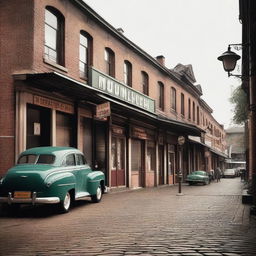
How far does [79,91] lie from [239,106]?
2128 cm

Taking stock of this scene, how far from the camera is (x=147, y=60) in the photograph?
2467cm

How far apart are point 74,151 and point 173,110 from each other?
19.2 meters

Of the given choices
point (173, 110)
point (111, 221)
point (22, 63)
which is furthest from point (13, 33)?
point (173, 110)

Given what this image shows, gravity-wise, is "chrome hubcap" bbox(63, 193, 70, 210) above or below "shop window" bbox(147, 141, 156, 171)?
below

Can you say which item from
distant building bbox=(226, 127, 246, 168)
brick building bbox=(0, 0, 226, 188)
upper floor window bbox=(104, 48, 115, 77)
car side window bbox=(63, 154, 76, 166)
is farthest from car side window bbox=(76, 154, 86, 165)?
distant building bbox=(226, 127, 246, 168)

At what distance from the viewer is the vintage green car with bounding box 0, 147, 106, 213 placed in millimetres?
9852

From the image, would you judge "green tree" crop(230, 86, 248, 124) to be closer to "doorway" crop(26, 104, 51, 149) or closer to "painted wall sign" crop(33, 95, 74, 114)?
"painted wall sign" crop(33, 95, 74, 114)

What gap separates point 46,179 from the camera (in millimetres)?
9859

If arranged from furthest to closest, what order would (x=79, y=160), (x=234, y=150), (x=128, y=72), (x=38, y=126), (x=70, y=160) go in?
(x=234, y=150) → (x=128, y=72) → (x=38, y=126) → (x=79, y=160) → (x=70, y=160)

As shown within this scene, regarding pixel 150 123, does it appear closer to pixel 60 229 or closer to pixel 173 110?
pixel 173 110

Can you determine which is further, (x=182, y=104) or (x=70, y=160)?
(x=182, y=104)

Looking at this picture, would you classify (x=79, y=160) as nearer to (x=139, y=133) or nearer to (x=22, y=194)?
(x=22, y=194)

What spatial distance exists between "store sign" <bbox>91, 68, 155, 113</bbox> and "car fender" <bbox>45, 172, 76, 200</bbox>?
6843 millimetres

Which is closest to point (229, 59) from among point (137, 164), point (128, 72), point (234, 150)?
point (128, 72)
